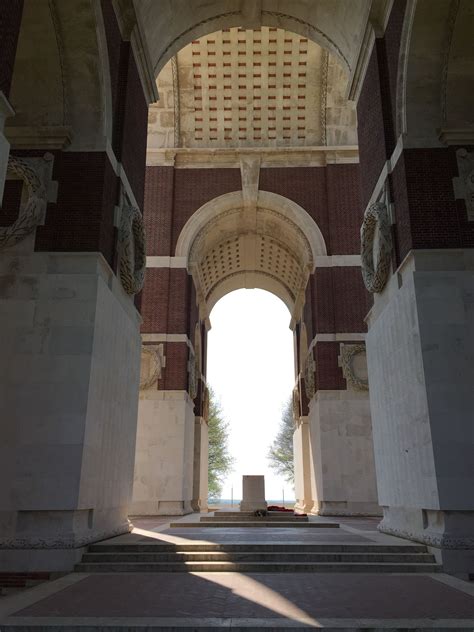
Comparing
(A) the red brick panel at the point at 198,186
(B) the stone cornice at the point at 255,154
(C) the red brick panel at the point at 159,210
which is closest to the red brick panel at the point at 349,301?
(B) the stone cornice at the point at 255,154

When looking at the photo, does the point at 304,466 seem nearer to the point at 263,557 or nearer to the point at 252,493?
the point at 252,493

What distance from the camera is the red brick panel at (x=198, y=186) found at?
25.5 meters

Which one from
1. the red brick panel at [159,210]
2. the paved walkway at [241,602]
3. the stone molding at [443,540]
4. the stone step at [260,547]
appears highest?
the red brick panel at [159,210]

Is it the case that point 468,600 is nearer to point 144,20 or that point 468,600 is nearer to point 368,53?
point 368,53

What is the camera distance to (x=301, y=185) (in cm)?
2573

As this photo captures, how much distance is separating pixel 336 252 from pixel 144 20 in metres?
14.1

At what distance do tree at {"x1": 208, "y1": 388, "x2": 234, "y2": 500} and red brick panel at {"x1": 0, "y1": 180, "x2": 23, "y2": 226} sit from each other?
4136 cm

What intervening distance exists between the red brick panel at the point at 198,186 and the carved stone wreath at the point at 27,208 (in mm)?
15238

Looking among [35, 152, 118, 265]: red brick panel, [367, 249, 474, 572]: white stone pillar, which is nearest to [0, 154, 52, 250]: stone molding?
[35, 152, 118, 265]: red brick panel

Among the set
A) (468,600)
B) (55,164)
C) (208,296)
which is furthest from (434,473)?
(208,296)

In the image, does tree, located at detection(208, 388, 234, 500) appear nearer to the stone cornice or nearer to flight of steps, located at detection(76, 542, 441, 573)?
the stone cornice

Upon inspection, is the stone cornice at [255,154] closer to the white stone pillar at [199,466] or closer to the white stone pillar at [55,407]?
the white stone pillar at [199,466]

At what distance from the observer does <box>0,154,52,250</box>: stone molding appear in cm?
981

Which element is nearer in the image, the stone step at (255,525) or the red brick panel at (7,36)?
the red brick panel at (7,36)
